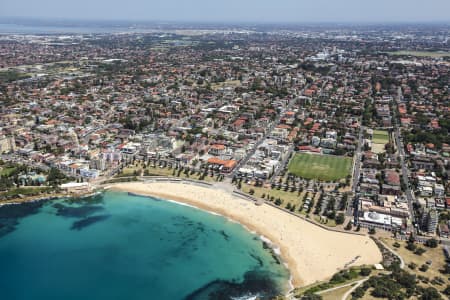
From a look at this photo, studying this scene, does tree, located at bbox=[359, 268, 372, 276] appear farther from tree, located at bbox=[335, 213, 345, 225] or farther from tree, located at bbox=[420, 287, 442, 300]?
tree, located at bbox=[335, 213, 345, 225]

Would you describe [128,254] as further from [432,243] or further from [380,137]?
[380,137]

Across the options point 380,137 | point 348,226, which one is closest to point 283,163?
point 348,226

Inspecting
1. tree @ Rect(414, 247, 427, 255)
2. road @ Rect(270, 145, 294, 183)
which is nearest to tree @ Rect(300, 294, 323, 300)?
tree @ Rect(414, 247, 427, 255)

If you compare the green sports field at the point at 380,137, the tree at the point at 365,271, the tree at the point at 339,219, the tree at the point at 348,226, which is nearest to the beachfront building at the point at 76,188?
the tree at the point at 339,219

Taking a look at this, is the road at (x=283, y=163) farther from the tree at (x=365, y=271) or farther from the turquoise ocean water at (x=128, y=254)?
the tree at (x=365, y=271)

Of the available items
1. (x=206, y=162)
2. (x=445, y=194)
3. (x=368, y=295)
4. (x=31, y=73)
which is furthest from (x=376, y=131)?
(x=31, y=73)

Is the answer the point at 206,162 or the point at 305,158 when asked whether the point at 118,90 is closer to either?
the point at 206,162

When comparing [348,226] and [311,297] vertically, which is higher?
[348,226]
